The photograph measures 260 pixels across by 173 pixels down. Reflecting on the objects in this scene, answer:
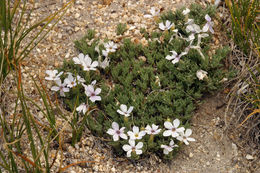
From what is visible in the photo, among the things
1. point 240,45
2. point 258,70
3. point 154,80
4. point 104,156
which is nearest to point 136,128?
point 104,156

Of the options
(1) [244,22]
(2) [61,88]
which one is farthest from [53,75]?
(1) [244,22]

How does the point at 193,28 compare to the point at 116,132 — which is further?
the point at 193,28

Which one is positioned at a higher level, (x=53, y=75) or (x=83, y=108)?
(x=53, y=75)

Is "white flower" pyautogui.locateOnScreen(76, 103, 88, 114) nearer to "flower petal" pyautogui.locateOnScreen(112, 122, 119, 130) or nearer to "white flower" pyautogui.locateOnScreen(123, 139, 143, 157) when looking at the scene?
"flower petal" pyautogui.locateOnScreen(112, 122, 119, 130)

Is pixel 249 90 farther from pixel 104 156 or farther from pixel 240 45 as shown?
pixel 104 156

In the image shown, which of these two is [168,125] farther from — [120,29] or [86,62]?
[120,29]


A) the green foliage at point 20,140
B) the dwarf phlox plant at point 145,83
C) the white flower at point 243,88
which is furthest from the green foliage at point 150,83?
the green foliage at point 20,140

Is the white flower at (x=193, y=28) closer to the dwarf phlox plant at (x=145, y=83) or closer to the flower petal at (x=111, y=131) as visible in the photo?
the dwarf phlox plant at (x=145, y=83)
